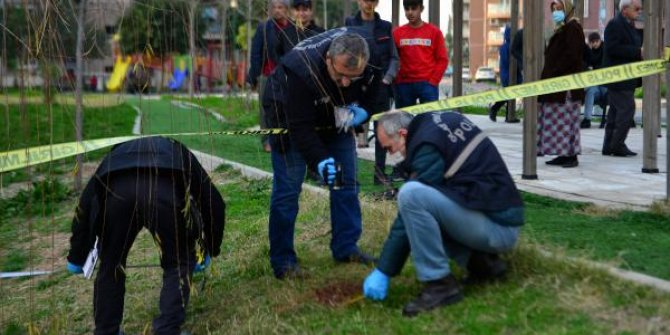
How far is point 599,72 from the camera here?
5.80 m

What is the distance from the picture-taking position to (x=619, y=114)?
907cm

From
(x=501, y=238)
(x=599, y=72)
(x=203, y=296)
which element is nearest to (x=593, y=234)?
(x=599, y=72)

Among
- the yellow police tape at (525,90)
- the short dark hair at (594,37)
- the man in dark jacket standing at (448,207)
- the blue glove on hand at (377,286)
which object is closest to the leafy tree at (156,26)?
the yellow police tape at (525,90)

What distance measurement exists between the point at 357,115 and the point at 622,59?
16.7ft

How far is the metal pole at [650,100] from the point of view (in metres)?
7.64

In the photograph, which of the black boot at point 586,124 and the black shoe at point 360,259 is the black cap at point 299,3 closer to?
the black shoe at point 360,259

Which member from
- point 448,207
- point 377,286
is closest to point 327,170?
point 377,286

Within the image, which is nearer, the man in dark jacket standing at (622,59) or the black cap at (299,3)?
the black cap at (299,3)

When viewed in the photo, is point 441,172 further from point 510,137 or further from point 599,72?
point 510,137

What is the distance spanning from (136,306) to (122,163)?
4.58ft

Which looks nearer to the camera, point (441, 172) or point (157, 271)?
point (441, 172)

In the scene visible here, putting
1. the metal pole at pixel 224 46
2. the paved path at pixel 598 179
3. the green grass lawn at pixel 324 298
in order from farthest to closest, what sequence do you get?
1. the paved path at pixel 598 179
2. the metal pole at pixel 224 46
3. the green grass lawn at pixel 324 298

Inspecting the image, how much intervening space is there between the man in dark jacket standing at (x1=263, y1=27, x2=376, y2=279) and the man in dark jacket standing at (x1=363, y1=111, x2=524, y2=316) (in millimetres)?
677

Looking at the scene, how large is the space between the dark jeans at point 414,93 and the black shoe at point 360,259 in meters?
2.98
